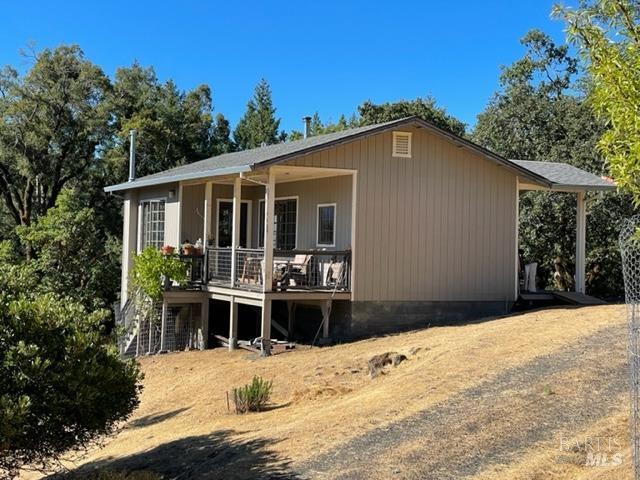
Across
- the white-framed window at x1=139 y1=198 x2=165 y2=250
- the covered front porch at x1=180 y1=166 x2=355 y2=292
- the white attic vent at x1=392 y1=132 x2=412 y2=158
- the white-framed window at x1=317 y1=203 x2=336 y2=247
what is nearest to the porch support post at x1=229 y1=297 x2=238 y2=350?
the covered front porch at x1=180 y1=166 x2=355 y2=292

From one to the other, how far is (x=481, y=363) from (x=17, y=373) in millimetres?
6433

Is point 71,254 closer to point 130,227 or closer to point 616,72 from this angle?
point 130,227

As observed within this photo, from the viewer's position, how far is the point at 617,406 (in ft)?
27.4

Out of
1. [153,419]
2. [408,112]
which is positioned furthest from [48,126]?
[153,419]

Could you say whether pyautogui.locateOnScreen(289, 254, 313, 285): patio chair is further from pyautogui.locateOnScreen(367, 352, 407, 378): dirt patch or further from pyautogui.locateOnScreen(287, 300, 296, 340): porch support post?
pyautogui.locateOnScreen(367, 352, 407, 378): dirt patch

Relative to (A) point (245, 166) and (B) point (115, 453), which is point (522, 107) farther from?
(B) point (115, 453)

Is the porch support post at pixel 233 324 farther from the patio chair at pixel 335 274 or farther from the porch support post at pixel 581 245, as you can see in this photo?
the porch support post at pixel 581 245

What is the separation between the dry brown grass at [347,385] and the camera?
8578 millimetres

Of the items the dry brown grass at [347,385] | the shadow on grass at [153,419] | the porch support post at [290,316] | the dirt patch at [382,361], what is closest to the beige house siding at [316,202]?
the porch support post at [290,316]

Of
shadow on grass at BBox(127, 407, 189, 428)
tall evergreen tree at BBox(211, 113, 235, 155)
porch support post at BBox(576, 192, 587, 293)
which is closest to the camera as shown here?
shadow on grass at BBox(127, 407, 189, 428)

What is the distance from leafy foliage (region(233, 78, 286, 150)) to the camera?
53.0 meters

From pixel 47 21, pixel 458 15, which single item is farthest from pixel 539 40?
pixel 47 21

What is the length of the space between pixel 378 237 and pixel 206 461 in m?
8.00

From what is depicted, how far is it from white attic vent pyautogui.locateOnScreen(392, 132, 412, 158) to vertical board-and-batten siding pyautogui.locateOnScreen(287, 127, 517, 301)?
13 centimetres
